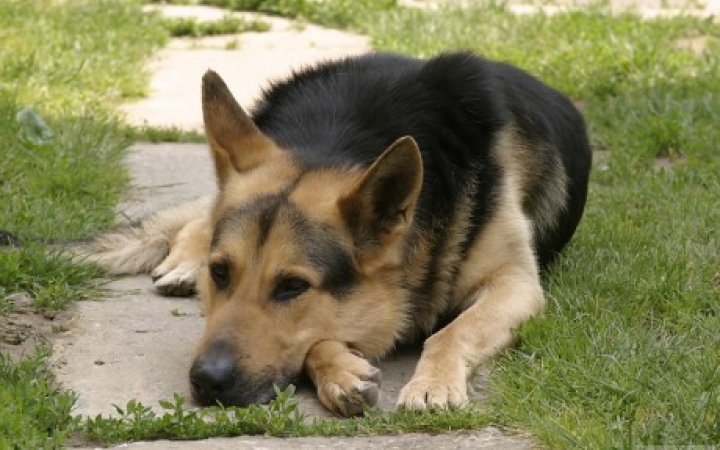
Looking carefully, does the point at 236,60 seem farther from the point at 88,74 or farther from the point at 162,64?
the point at 88,74

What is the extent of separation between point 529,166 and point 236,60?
555 centimetres

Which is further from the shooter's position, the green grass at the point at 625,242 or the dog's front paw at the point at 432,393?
the dog's front paw at the point at 432,393

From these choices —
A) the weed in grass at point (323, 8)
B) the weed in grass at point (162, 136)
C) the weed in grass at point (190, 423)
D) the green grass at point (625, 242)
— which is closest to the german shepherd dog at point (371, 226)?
the weed in grass at point (190, 423)

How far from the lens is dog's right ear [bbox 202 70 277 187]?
17.6ft

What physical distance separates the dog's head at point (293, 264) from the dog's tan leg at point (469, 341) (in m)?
0.26

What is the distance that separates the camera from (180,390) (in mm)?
5000

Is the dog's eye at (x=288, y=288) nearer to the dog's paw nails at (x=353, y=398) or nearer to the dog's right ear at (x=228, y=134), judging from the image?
the dog's paw nails at (x=353, y=398)

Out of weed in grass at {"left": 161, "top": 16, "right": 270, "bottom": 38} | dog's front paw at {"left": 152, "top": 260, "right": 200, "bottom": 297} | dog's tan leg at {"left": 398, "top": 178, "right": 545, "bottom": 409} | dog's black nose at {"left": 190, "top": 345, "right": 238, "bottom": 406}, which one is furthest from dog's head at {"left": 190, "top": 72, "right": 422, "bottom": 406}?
weed in grass at {"left": 161, "top": 16, "right": 270, "bottom": 38}

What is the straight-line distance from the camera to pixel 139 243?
6.68m

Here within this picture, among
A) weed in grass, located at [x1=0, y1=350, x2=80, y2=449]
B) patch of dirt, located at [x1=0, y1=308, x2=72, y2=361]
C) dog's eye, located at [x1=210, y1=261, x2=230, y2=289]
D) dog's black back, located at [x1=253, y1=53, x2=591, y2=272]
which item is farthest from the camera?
dog's black back, located at [x1=253, y1=53, x2=591, y2=272]

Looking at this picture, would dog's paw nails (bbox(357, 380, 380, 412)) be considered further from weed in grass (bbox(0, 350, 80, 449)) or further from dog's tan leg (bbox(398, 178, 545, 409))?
weed in grass (bbox(0, 350, 80, 449))

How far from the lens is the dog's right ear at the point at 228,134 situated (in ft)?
17.6

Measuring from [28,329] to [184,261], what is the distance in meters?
1.06

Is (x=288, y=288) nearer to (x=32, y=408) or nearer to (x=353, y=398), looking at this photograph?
(x=353, y=398)
